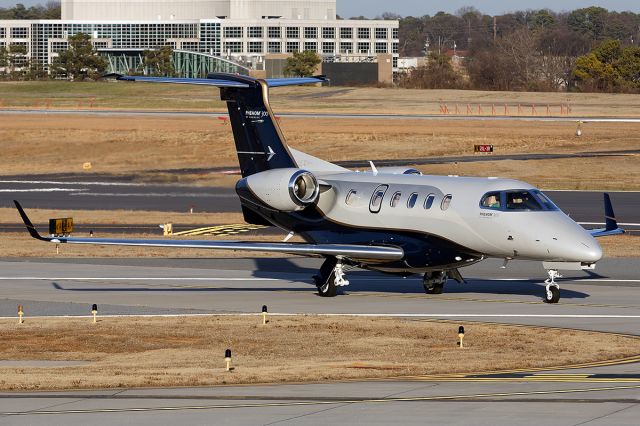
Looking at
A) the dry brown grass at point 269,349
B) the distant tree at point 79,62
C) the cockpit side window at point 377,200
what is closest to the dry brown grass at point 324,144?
the cockpit side window at point 377,200

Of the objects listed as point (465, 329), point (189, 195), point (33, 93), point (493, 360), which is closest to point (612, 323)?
point (465, 329)

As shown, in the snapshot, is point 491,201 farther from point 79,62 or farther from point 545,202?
point 79,62

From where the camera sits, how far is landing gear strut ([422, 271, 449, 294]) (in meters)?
33.7

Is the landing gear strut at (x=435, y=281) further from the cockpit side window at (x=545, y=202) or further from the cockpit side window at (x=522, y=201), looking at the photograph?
the cockpit side window at (x=545, y=202)

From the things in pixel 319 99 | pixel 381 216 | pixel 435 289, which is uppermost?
pixel 319 99

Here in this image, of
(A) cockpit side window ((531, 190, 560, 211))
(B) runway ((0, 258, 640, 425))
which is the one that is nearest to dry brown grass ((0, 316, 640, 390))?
(B) runway ((0, 258, 640, 425))

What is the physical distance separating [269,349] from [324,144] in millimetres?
60357

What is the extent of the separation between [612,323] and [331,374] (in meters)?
9.45

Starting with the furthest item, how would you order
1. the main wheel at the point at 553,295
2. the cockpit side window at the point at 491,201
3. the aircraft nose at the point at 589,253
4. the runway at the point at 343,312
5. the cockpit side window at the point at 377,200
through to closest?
the cockpit side window at the point at 377,200 < the main wheel at the point at 553,295 < the cockpit side window at the point at 491,201 < the aircraft nose at the point at 589,253 < the runway at the point at 343,312

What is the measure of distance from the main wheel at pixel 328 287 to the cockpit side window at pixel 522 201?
220 inches

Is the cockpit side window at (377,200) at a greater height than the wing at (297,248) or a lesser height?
greater

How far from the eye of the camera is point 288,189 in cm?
3309

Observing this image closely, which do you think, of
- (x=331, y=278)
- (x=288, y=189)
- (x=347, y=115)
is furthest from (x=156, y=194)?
(x=347, y=115)

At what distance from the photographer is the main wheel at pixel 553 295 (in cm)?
3133
